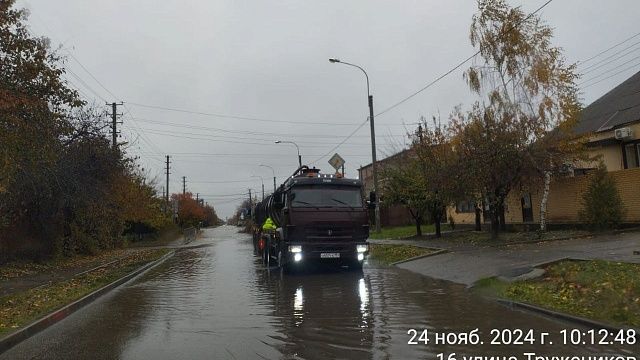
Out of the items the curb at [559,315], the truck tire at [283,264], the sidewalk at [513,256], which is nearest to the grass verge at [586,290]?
the curb at [559,315]

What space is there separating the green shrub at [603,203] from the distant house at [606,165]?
0.93 m

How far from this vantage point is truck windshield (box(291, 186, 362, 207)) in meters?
15.9

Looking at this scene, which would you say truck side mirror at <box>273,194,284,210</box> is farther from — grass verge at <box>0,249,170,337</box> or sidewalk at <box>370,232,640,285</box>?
grass verge at <box>0,249,170,337</box>

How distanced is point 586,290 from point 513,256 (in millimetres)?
5892

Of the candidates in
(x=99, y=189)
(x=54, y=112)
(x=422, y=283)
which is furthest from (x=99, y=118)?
(x=422, y=283)

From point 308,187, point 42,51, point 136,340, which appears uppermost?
point 42,51

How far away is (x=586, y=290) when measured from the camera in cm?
933

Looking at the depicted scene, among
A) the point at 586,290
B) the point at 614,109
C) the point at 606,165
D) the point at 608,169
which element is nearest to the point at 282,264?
the point at 586,290

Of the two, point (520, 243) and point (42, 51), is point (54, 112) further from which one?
point (520, 243)

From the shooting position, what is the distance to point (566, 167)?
875 inches

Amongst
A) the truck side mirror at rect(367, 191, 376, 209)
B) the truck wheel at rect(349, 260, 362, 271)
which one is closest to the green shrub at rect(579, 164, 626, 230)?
the truck side mirror at rect(367, 191, 376, 209)

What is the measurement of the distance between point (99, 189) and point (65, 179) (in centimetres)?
222

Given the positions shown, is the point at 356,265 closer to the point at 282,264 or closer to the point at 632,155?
the point at 282,264

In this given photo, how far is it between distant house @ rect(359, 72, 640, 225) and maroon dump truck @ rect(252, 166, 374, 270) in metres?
8.20
